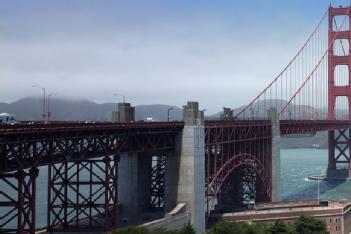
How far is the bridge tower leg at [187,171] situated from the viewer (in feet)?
152

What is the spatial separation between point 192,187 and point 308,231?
32.6ft

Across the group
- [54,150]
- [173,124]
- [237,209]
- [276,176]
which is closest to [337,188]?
[276,176]

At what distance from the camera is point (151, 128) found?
4197 cm

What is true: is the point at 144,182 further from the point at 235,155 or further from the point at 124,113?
the point at 235,155

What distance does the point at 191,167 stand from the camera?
46.4 m

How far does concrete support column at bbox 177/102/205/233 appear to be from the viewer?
46.3 metres

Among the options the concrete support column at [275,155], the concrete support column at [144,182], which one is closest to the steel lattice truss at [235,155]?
the concrete support column at [275,155]

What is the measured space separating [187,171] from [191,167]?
1.40 ft

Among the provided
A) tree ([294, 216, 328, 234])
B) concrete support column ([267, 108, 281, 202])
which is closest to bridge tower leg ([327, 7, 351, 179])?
concrete support column ([267, 108, 281, 202])

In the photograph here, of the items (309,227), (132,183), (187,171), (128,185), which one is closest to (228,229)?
(187,171)

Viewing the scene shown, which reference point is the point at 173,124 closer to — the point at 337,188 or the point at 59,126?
the point at 59,126

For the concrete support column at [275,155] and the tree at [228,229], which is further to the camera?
the concrete support column at [275,155]

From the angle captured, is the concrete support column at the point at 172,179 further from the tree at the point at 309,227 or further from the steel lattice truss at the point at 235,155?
the tree at the point at 309,227

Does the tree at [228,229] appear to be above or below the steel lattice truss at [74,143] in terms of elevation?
below
